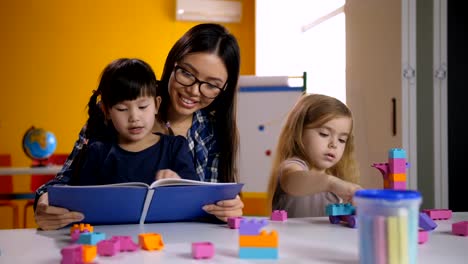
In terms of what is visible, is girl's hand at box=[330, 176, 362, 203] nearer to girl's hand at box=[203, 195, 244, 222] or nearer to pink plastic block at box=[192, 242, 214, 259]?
girl's hand at box=[203, 195, 244, 222]

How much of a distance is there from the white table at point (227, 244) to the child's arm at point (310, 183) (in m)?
0.10

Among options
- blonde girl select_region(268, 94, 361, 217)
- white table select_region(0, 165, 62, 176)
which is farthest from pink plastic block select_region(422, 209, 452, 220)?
white table select_region(0, 165, 62, 176)

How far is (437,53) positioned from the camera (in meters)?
2.50

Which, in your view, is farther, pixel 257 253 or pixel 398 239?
pixel 257 253

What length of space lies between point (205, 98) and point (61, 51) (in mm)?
3473

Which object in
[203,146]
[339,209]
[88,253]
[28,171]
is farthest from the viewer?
[28,171]

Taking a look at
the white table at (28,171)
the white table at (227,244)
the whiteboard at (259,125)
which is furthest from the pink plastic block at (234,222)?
the whiteboard at (259,125)

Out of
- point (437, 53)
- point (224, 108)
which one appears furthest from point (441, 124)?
point (224, 108)

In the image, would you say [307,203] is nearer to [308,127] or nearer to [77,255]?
[308,127]

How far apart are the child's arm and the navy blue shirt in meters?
0.30

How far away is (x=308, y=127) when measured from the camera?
1805 mm

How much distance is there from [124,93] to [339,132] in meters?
0.70

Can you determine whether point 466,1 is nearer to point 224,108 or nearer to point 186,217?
point 224,108

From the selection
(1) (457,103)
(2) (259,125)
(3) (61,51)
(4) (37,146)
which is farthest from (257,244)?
(3) (61,51)
